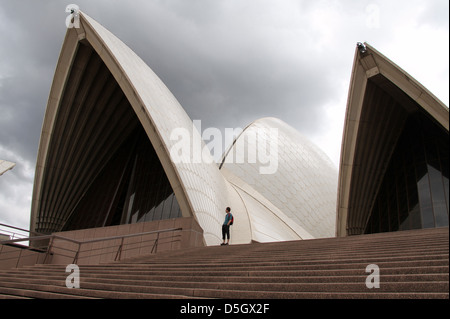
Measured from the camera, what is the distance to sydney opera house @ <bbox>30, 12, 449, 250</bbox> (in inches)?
468

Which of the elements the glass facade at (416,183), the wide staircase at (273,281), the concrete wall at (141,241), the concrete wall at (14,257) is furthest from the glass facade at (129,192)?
the glass facade at (416,183)

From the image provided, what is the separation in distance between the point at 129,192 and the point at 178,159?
5.66 m

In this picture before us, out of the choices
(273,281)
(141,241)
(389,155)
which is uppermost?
(389,155)

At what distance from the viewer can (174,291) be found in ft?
11.7

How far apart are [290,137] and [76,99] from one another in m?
15.2

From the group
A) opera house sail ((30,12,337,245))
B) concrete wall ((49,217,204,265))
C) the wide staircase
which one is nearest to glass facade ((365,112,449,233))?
opera house sail ((30,12,337,245))

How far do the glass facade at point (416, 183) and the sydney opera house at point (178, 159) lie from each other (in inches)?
1.7

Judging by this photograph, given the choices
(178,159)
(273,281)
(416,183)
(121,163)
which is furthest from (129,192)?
(273,281)

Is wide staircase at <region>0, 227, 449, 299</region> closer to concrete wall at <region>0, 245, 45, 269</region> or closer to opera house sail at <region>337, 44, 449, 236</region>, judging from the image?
concrete wall at <region>0, 245, 45, 269</region>

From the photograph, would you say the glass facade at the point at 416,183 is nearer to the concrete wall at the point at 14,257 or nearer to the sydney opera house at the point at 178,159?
the sydney opera house at the point at 178,159

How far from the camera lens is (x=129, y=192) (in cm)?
1584

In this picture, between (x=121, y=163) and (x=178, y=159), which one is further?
(x=121, y=163)

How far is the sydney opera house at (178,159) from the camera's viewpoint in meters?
11.9

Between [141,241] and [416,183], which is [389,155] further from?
[141,241]
